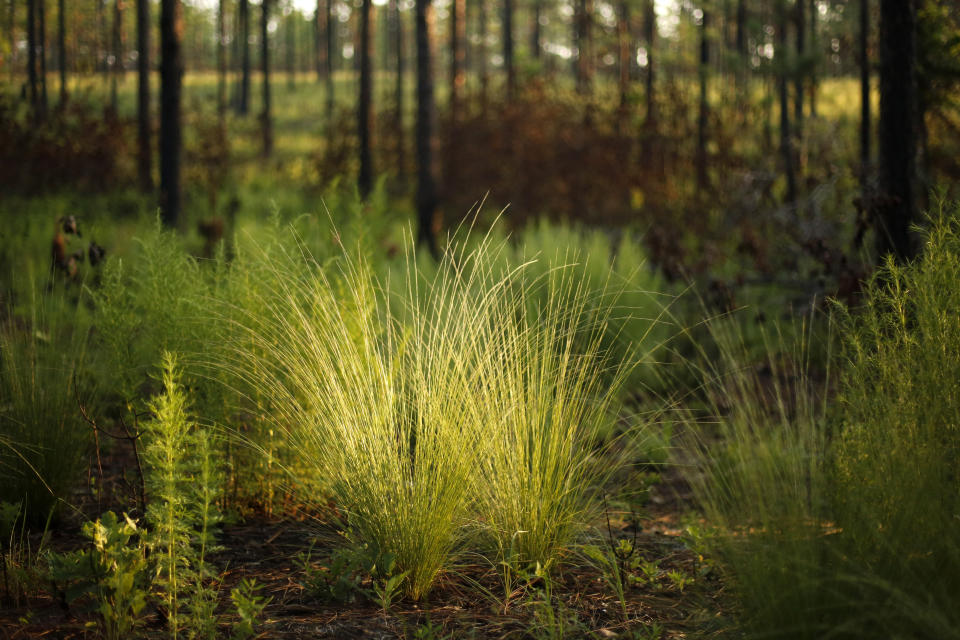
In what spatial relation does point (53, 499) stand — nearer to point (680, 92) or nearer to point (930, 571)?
point (930, 571)

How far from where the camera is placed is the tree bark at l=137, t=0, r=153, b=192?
1290cm

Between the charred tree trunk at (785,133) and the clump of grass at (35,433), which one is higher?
the charred tree trunk at (785,133)

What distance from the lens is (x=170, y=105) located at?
29.5 feet

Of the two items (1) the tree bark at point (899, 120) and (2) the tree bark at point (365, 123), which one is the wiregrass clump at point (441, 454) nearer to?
(1) the tree bark at point (899, 120)

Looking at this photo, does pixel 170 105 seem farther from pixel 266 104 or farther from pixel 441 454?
pixel 266 104

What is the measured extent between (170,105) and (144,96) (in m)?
5.64

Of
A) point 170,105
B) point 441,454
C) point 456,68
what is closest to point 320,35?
point 456,68

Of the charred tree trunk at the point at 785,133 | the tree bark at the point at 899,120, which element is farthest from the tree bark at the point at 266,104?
the tree bark at the point at 899,120

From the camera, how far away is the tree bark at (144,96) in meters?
12.9

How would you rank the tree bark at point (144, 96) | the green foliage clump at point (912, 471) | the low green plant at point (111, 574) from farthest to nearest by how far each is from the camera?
the tree bark at point (144, 96), the low green plant at point (111, 574), the green foliage clump at point (912, 471)

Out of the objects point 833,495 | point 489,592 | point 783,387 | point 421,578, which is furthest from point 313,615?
point 783,387

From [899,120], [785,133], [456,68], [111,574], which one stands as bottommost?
[111,574]

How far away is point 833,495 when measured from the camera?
78.5 inches

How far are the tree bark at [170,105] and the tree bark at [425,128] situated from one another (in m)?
3.12
